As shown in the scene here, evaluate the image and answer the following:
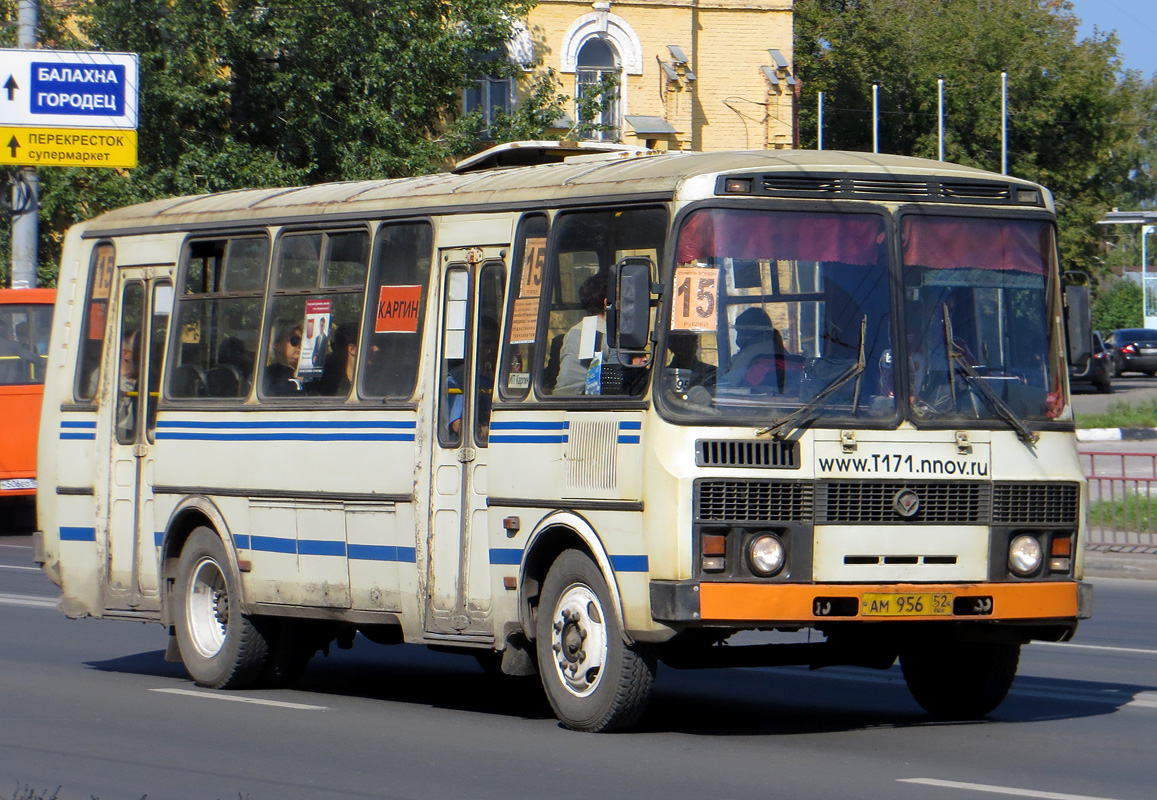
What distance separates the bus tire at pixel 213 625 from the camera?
1115 centimetres

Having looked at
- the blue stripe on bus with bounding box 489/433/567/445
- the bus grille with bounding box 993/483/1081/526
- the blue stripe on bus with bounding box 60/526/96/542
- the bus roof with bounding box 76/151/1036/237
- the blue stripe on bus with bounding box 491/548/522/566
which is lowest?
the blue stripe on bus with bounding box 60/526/96/542

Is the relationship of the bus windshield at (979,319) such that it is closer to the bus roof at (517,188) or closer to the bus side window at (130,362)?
the bus roof at (517,188)

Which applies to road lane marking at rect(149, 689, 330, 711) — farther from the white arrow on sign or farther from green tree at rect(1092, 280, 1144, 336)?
green tree at rect(1092, 280, 1144, 336)

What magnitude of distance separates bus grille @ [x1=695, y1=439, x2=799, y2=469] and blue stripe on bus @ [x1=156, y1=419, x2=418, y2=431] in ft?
7.33

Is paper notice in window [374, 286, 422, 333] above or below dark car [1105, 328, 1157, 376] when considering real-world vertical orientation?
below

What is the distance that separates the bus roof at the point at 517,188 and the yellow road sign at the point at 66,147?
39.2 ft

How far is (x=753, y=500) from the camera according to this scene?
834 centimetres

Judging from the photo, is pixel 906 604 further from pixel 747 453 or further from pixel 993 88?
pixel 993 88

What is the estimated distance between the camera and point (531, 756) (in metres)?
8.39

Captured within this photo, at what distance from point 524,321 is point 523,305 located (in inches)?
3.6

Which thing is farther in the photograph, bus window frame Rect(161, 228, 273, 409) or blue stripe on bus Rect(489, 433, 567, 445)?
bus window frame Rect(161, 228, 273, 409)

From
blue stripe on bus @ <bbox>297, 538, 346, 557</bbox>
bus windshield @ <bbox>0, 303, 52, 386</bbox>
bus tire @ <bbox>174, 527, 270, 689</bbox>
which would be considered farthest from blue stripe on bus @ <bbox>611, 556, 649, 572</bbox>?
bus windshield @ <bbox>0, 303, 52, 386</bbox>

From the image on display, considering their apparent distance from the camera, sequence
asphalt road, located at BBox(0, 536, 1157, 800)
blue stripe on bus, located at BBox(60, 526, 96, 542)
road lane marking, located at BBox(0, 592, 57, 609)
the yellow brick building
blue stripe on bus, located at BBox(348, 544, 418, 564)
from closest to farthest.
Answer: asphalt road, located at BBox(0, 536, 1157, 800) → blue stripe on bus, located at BBox(348, 544, 418, 564) → blue stripe on bus, located at BBox(60, 526, 96, 542) → road lane marking, located at BBox(0, 592, 57, 609) → the yellow brick building

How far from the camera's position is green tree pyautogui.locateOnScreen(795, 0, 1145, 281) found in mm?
58812
